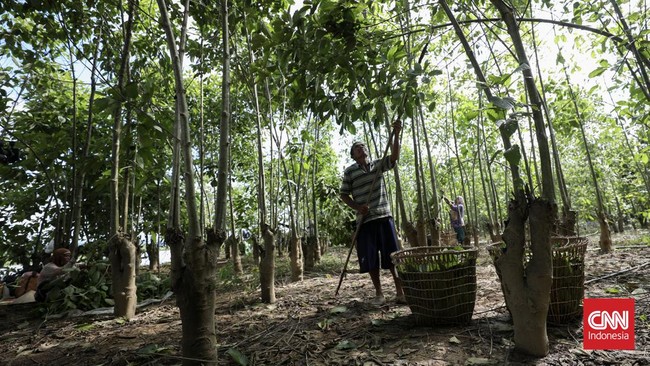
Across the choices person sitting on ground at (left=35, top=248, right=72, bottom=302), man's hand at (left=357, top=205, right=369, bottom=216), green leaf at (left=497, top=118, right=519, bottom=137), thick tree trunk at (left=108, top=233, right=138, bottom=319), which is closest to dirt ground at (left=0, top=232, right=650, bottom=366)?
thick tree trunk at (left=108, top=233, right=138, bottom=319)

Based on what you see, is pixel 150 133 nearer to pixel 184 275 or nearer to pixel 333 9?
pixel 184 275

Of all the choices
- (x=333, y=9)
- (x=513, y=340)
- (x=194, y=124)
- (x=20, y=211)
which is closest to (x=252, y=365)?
(x=513, y=340)

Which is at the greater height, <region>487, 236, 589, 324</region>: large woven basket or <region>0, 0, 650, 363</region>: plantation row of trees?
<region>0, 0, 650, 363</region>: plantation row of trees

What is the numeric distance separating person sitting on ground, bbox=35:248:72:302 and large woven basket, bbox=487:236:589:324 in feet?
16.7

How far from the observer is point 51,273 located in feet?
15.1

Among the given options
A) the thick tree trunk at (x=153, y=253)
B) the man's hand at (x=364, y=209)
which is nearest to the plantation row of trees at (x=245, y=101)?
the man's hand at (x=364, y=209)

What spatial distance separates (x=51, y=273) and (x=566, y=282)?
18.6 feet

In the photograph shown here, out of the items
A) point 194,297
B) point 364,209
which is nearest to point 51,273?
point 194,297

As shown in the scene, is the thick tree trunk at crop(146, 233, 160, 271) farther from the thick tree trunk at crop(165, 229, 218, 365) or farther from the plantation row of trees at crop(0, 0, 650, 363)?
the thick tree trunk at crop(165, 229, 218, 365)

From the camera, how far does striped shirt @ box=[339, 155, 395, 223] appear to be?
366 centimetres

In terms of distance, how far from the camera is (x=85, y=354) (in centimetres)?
284

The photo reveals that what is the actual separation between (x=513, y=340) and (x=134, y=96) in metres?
2.71

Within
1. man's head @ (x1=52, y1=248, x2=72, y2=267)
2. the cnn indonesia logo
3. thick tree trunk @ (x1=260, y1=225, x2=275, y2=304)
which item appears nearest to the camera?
the cnn indonesia logo

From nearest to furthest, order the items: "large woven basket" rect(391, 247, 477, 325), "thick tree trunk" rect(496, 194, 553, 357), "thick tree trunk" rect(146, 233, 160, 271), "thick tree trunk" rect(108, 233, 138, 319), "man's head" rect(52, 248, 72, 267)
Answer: "thick tree trunk" rect(496, 194, 553, 357) < "large woven basket" rect(391, 247, 477, 325) < "thick tree trunk" rect(108, 233, 138, 319) < "man's head" rect(52, 248, 72, 267) < "thick tree trunk" rect(146, 233, 160, 271)
